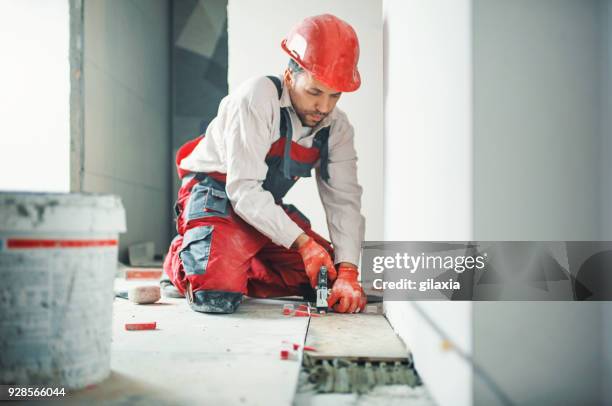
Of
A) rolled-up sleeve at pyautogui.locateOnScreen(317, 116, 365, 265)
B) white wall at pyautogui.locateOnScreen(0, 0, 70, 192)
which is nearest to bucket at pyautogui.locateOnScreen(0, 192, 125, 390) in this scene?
rolled-up sleeve at pyautogui.locateOnScreen(317, 116, 365, 265)

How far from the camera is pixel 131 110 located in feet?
14.8

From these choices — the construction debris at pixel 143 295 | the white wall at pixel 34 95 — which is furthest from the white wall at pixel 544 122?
the white wall at pixel 34 95

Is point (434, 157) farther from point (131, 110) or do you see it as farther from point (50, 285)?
point (131, 110)

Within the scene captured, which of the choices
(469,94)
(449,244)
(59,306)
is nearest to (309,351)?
(449,244)

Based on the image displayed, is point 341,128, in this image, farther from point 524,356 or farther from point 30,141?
point 30,141

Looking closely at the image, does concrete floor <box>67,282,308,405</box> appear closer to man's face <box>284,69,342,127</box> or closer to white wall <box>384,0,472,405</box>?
white wall <box>384,0,472,405</box>

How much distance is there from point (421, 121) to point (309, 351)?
65 cm

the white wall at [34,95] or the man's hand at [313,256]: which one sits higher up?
the white wall at [34,95]

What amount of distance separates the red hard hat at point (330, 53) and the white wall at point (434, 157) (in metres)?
0.18

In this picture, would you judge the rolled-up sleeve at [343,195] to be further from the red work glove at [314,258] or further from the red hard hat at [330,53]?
the red hard hat at [330,53]

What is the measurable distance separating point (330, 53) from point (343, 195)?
24.7 inches

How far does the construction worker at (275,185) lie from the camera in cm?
191

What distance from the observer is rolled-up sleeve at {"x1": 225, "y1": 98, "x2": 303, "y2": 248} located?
1.94m

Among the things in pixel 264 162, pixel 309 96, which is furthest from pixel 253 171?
pixel 309 96
